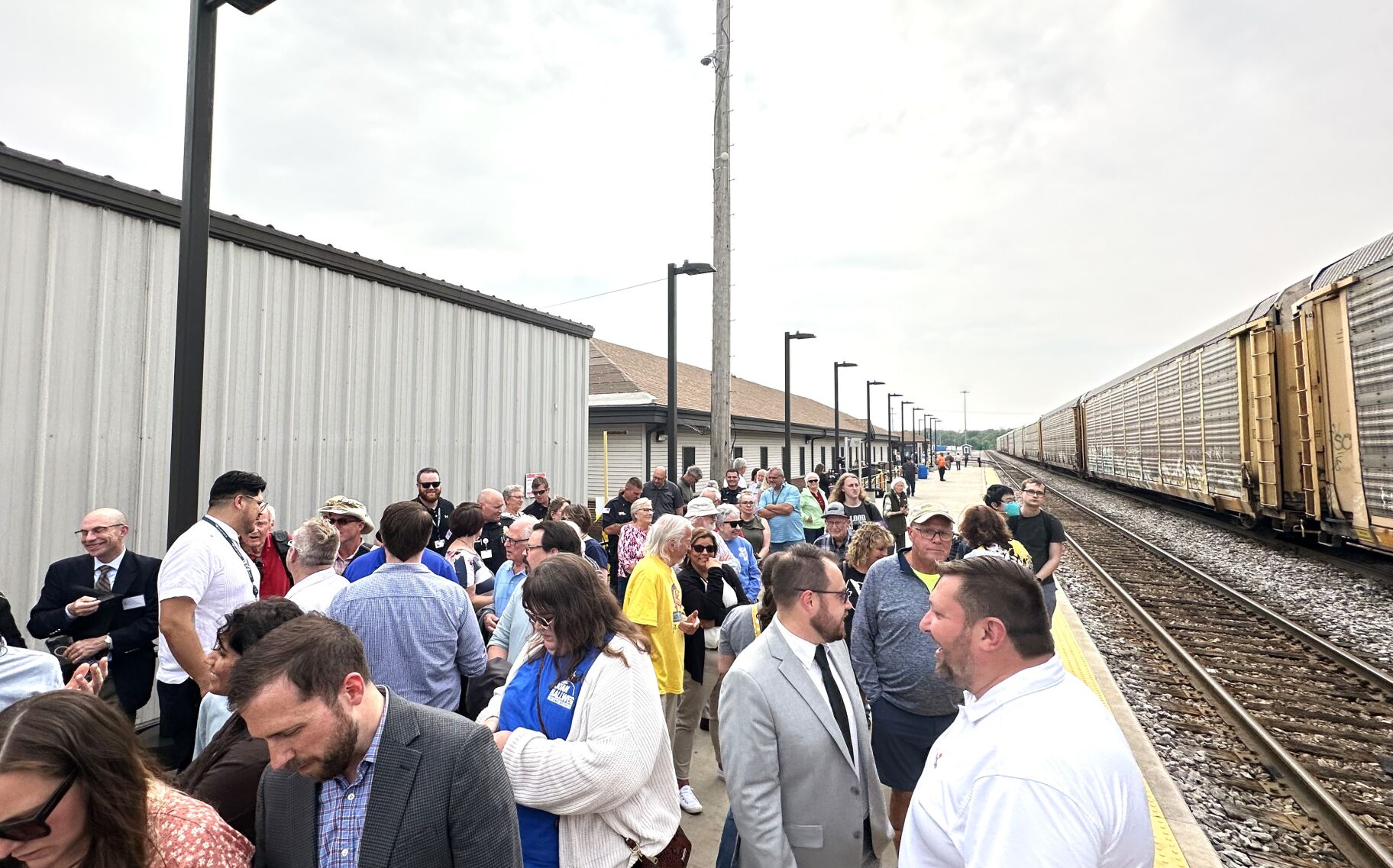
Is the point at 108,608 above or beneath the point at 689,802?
above

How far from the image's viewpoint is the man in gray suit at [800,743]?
2412 millimetres

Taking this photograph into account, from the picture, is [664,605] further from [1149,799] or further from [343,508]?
[1149,799]

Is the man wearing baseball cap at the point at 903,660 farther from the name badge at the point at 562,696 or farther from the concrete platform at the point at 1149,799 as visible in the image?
the name badge at the point at 562,696

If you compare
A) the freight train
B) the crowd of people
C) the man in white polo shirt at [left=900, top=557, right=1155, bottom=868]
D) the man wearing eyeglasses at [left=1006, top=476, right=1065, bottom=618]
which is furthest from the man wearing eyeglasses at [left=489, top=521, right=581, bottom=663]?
the freight train

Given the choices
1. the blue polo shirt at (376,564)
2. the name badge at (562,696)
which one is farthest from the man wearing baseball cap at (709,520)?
the name badge at (562,696)

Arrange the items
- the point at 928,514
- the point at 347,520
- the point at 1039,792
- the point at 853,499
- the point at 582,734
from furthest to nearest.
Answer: the point at 853,499 → the point at 347,520 → the point at 928,514 → the point at 582,734 → the point at 1039,792

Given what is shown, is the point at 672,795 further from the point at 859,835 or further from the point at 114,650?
the point at 114,650

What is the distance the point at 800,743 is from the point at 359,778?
4.93 feet

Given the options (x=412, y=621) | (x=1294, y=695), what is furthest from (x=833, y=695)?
(x=1294, y=695)

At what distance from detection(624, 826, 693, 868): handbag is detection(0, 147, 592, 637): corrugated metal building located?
5.02 metres

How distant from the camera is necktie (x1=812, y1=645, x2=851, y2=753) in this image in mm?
2607

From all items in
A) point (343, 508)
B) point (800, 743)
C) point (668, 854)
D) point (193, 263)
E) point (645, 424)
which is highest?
point (193, 263)

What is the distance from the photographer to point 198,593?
3252mm

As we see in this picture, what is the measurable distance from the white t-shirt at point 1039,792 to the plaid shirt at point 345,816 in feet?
4.80
